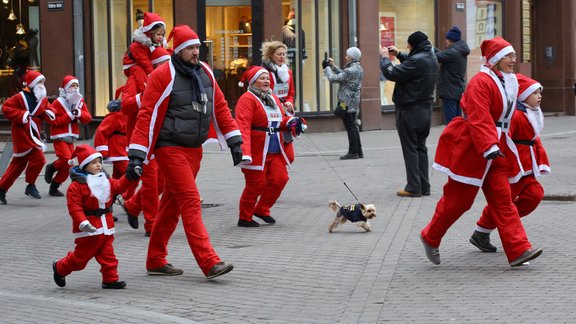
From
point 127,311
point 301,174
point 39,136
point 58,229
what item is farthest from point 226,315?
point 301,174

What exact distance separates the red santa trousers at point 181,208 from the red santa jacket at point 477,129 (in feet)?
6.16

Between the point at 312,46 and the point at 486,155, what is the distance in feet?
51.3

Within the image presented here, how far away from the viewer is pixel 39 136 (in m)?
15.1

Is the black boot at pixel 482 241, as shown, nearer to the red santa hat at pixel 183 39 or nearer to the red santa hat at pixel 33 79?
the red santa hat at pixel 183 39

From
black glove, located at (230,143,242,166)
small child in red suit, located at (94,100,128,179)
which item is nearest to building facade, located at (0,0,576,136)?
small child in red suit, located at (94,100,128,179)

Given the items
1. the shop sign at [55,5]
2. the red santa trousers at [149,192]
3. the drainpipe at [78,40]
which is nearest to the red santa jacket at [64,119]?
the red santa trousers at [149,192]

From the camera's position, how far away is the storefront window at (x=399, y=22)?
25453mm

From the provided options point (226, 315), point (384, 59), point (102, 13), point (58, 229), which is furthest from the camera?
point (102, 13)

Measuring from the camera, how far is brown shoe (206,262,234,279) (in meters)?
8.80

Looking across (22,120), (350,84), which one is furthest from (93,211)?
(350,84)

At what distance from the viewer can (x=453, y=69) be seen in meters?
19.6

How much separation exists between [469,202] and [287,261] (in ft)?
5.20

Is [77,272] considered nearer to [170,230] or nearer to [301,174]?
[170,230]

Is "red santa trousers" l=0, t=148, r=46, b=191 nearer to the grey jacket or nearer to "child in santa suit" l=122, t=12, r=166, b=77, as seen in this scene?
"child in santa suit" l=122, t=12, r=166, b=77
